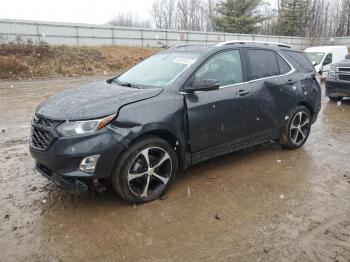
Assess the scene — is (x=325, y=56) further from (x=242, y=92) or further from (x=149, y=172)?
(x=149, y=172)

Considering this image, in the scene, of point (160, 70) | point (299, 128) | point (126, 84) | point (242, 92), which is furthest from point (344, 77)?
point (126, 84)

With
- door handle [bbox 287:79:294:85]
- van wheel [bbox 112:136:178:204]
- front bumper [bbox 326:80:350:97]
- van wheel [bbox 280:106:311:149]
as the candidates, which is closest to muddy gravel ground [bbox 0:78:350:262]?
van wheel [bbox 112:136:178:204]

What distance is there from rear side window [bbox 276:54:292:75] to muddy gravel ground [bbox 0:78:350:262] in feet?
4.57

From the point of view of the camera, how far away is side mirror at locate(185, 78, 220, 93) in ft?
13.8

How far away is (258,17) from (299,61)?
41.8 m

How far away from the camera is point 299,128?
588 cm

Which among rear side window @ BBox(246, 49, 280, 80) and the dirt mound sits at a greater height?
rear side window @ BBox(246, 49, 280, 80)

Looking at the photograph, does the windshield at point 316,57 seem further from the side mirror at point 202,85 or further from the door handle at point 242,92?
the side mirror at point 202,85

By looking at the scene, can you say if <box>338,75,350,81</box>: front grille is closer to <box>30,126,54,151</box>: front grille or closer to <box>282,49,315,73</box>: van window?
Result: <box>282,49,315,73</box>: van window

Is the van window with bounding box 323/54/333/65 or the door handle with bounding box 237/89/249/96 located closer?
the door handle with bounding box 237/89/249/96

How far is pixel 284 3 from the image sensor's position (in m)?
51.7

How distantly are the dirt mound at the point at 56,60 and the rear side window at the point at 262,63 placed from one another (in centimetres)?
1827

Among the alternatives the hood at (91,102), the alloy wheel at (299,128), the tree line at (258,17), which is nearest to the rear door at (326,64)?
the alloy wheel at (299,128)

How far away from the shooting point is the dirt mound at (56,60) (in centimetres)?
2097
